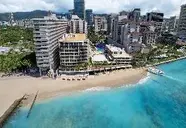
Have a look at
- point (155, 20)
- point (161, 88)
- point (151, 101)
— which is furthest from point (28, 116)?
point (155, 20)

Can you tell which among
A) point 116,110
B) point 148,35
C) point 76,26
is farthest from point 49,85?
point 148,35

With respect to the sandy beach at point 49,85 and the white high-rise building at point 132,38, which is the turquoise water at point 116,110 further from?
the white high-rise building at point 132,38

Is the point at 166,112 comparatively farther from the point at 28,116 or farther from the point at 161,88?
the point at 28,116

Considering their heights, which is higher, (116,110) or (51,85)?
(51,85)

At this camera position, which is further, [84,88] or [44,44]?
[44,44]

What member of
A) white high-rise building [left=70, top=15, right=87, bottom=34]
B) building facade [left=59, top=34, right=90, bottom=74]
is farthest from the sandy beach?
white high-rise building [left=70, top=15, right=87, bottom=34]

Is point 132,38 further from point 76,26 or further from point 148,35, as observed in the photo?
point 76,26

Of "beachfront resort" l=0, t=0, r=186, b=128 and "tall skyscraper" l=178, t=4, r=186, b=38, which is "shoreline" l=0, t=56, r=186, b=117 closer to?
"beachfront resort" l=0, t=0, r=186, b=128
